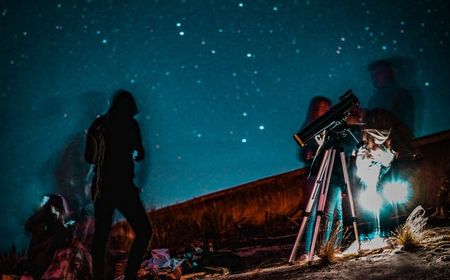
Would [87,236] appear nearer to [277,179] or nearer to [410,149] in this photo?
[277,179]

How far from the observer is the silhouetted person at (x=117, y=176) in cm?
254

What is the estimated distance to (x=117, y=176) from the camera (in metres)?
2.61

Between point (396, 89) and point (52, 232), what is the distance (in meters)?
6.34

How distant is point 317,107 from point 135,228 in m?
4.17

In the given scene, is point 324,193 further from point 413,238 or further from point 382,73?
point 382,73

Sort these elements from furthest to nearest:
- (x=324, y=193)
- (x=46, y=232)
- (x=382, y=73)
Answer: (x=382, y=73) → (x=46, y=232) → (x=324, y=193)

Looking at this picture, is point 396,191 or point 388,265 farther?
point 396,191

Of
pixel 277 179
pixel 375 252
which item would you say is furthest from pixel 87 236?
pixel 375 252

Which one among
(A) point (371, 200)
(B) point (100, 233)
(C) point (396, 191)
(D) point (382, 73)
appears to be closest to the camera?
(B) point (100, 233)

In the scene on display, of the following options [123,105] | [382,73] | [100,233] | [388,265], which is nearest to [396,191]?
[382,73]

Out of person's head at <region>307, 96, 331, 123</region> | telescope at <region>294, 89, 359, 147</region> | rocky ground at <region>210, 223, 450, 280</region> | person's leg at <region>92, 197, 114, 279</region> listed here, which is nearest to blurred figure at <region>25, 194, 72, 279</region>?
person's leg at <region>92, 197, 114, 279</region>

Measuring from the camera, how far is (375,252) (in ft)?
10.4

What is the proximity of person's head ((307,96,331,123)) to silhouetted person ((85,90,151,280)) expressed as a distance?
373 centimetres

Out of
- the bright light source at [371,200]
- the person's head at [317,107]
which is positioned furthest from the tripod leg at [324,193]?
the person's head at [317,107]
